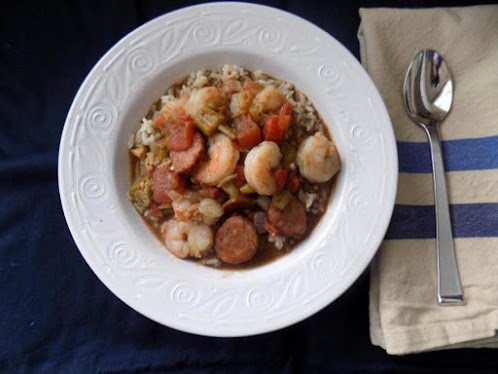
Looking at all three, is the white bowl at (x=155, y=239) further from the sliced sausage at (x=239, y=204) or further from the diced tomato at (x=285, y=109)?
the sliced sausage at (x=239, y=204)

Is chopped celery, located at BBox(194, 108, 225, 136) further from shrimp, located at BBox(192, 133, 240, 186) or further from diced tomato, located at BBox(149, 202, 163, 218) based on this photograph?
diced tomato, located at BBox(149, 202, 163, 218)

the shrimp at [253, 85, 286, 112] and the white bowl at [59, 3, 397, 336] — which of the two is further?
the shrimp at [253, 85, 286, 112]

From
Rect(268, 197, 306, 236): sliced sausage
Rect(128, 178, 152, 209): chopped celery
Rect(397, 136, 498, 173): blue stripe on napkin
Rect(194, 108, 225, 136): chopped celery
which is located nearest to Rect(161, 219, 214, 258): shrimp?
Rect(128, 178, 152, 209): chopped celery

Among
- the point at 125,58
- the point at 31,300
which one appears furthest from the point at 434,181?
the point at 31,300

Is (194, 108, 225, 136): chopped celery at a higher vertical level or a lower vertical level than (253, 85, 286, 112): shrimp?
lower

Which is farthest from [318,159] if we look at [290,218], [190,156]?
[190,156]

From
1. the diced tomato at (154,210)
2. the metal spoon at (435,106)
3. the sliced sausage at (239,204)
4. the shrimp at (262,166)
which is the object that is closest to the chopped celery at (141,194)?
the diced tomato at (154,210)
